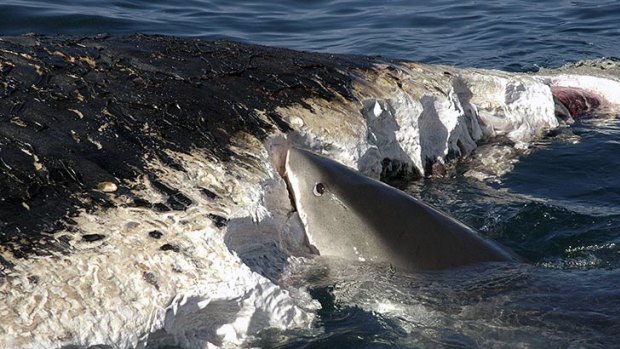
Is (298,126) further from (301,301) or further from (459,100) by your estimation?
(459,100)

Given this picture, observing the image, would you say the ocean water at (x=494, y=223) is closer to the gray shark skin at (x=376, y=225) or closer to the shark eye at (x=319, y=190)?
the gray shark skin at (x=376, y=225)

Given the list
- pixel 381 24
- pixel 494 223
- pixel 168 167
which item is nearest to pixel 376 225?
pixel 168 167

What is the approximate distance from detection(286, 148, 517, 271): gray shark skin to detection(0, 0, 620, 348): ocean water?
9 centimetres

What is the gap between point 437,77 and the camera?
5.95 meters

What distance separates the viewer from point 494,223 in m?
5.39

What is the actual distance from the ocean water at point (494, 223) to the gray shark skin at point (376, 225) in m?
0.09

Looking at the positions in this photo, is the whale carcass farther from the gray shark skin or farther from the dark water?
the dark water

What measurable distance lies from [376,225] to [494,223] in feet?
3.76

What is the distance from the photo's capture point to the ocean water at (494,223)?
403cm

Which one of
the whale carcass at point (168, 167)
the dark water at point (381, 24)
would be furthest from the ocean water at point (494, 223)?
the whale carcass at point (168, 167)

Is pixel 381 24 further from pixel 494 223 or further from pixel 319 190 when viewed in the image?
pixel 319 190

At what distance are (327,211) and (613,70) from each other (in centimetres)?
458

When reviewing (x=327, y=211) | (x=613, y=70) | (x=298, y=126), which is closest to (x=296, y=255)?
(x=327, y=211)

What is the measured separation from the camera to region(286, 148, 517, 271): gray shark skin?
445cm
